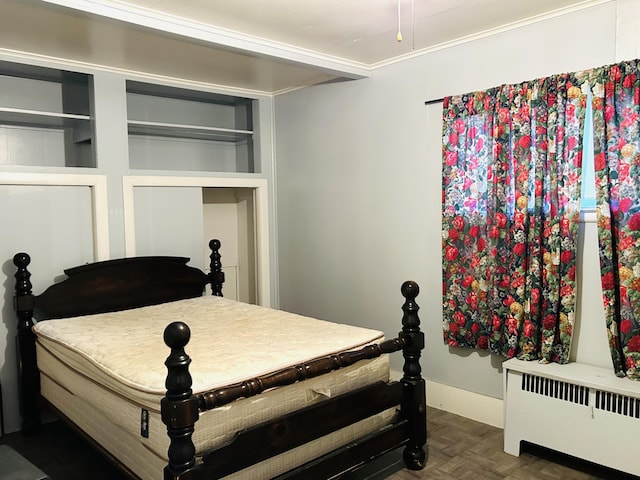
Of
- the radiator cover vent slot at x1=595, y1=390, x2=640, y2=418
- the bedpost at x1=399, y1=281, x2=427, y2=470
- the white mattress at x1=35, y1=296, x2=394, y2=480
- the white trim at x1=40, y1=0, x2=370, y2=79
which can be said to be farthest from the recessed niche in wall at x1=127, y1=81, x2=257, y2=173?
the radiator cover vent slot at x1=595, y1=390, x2=640, y2=418

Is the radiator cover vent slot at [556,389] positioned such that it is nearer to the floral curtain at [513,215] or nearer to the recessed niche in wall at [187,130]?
the floral curtain at [513,215]

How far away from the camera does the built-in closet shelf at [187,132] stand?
164 inches

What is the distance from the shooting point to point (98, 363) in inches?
97.6

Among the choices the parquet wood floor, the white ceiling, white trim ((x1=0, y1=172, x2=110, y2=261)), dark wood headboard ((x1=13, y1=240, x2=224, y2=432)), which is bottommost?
the parquet wood floor

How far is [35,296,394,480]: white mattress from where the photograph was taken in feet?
6.97

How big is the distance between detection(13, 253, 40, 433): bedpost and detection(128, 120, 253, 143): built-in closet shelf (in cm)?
135

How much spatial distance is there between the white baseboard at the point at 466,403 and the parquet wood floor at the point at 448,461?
7 cm

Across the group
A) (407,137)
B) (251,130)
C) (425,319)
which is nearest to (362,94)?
(407,137)

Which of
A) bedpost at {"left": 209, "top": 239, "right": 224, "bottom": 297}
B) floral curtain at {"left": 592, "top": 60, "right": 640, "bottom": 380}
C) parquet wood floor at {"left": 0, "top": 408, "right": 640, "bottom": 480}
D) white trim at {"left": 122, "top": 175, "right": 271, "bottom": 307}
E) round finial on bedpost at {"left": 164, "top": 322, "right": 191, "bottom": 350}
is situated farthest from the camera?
bedpost at {"left": 209, "top": 239, "right": 224, "bottom": 297}

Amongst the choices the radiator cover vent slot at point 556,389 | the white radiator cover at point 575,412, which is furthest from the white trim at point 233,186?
the radiator cover vent slot at point 556,389

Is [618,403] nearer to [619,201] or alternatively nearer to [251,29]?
[619,201]

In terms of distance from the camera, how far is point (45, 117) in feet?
12.5

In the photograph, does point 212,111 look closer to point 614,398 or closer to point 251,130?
point 251,130

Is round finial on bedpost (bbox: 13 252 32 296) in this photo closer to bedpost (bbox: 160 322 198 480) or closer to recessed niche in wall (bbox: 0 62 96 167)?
recessed niche in wall (bbox: 0 62 96 167)
